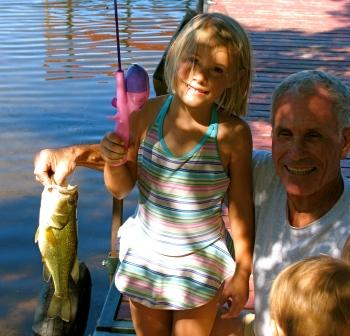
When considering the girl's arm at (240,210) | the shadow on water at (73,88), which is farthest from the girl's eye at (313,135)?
the shadow on water at (73,88)

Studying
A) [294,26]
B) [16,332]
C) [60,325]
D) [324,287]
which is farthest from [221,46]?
[294,26]

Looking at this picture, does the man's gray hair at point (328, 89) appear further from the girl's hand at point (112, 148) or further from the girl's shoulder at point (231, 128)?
the girl's hand at point (112, 148)

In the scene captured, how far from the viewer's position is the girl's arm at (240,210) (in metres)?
2.96

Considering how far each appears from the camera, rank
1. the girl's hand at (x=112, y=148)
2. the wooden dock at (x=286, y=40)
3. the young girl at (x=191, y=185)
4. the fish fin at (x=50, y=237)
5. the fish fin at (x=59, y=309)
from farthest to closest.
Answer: the wooden dock at (x=286, y=40)
the fish fin at (x=59, y=309)
the fish fin at (x=50, y=237)
the young girl at (x=191, y=185)
the girl's hand at (x=112, y=148)

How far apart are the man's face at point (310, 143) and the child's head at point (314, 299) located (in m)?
0.75

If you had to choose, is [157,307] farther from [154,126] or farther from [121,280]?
[154,126]

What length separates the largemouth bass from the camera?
9.78 ft

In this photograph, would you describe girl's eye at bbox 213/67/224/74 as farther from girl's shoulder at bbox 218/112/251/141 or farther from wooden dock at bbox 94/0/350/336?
wooden dock at bbox 94/0/350/336

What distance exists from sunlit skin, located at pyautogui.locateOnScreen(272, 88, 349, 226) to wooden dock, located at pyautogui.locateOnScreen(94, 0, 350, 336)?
10.6 feet

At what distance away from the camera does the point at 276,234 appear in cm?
279

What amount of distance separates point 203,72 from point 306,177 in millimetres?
573

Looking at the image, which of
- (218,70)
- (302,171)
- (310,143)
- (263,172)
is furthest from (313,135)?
(218,70)

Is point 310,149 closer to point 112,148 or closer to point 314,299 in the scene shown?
point 112,148

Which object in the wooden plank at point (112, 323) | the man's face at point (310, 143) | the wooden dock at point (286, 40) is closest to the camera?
the man's face at point (310, 143)
